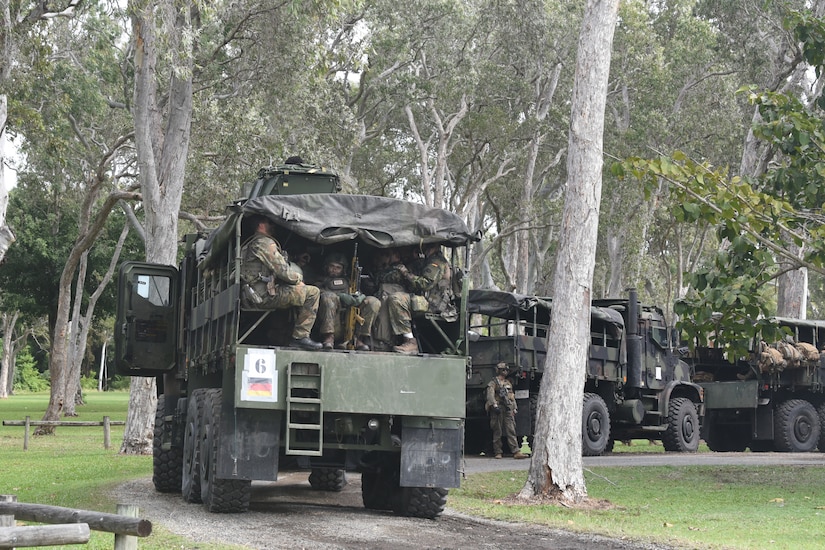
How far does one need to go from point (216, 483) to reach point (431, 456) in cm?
231

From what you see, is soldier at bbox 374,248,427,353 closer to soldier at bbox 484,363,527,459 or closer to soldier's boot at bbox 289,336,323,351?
soldier's boot at bbox 289,336,323,351

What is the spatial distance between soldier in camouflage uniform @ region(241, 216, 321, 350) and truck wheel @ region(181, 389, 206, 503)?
190cm

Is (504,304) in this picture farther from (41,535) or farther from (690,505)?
(41,535)

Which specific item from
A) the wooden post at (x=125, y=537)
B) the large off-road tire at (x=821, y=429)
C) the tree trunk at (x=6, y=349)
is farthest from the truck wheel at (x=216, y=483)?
the tree trunk at (x=6, y=349)

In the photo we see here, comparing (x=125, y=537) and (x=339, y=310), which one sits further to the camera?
(x=339, y=310)

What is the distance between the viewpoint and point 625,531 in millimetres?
12219

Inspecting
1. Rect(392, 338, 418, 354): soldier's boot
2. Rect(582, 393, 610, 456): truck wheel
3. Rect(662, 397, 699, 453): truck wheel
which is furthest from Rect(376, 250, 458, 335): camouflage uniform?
Rect(662, 397, 699, 453): truck wheel

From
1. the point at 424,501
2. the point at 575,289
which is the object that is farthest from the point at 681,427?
the point at 424,501

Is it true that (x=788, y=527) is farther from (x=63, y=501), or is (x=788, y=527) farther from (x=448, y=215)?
(x=63, y=501)

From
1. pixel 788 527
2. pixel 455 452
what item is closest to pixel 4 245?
pixel 455 452

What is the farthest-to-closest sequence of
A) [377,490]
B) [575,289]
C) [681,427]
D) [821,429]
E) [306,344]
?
[821,429] < [681,427] < [575,289] < [377,490] < [306,344]

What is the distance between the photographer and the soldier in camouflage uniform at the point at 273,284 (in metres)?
12.1

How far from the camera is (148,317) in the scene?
55.5ft

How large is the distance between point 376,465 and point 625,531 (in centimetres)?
291
